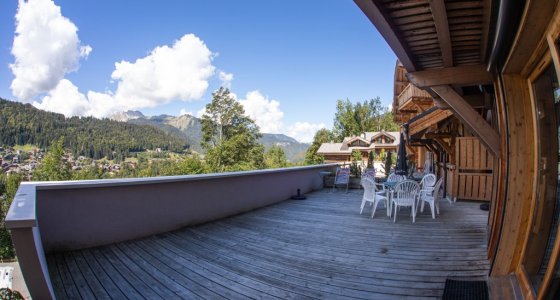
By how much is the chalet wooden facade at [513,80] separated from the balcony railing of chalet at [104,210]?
2635 millimetres

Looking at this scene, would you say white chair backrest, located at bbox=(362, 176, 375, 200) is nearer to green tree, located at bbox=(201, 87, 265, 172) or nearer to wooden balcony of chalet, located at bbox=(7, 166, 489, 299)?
wooden balcony of chalet, located at bbox=(7, 166, 489, 299)

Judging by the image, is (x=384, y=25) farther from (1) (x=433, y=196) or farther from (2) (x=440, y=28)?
(1) (x=433, y=196)

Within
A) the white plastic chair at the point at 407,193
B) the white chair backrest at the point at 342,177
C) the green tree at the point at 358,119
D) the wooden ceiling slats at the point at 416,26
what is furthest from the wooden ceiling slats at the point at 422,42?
the green tree at the point at 358,119

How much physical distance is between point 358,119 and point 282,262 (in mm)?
49490

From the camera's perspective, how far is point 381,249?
3863mm

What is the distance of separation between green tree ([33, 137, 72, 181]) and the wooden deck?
32.2 metres

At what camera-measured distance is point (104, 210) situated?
3750 millimetres

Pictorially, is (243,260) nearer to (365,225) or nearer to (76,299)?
(76,299)

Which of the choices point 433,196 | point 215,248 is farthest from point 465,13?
point 433,196

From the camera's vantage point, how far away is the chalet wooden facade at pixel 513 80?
173 cm

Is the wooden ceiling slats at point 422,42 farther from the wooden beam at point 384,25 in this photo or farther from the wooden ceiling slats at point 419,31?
the wooden ceiling slats at point 419,31

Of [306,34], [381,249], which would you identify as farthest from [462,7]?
[306,34]

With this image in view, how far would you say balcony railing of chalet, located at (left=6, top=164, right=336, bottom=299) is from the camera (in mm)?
1782

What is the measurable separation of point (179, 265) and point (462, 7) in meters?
3.63
